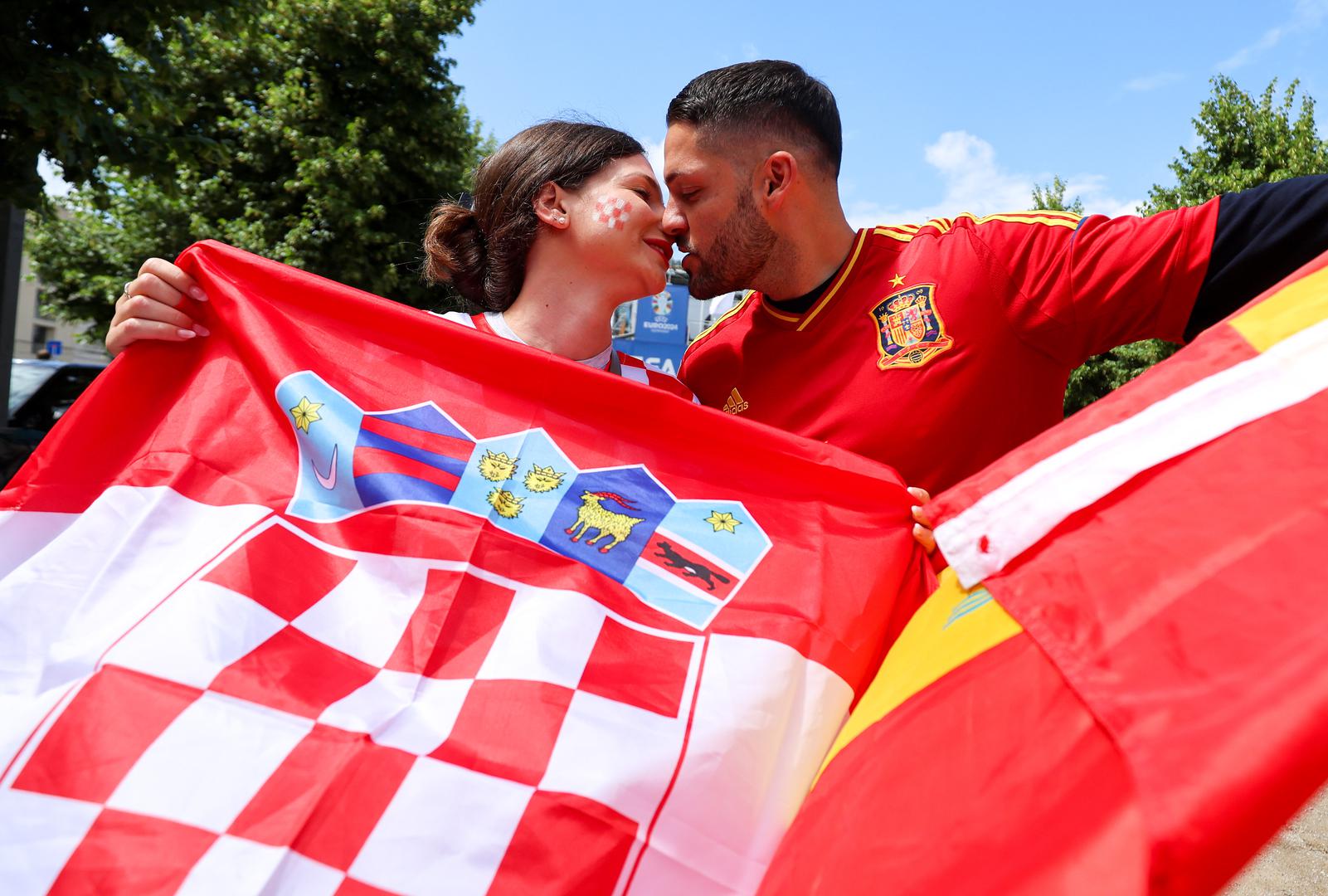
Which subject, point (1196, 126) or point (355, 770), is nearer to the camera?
point (355, 770)

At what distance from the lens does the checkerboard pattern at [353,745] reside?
134cm

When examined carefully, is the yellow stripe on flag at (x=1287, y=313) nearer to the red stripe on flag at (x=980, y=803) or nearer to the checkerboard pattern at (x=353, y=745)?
the red stripe on flag at (x=980, y=803)

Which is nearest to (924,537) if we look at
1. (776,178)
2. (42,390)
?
(776,178)

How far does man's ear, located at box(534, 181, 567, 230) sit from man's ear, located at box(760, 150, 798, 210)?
649mm

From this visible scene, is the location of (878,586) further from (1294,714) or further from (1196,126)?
(1196,126)

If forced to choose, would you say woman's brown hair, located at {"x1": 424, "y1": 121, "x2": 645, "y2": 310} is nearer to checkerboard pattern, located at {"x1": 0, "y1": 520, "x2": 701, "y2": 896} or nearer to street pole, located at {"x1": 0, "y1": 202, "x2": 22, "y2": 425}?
checkerboard pattern, located at {"x1": 0, "y1": 520, "x2": 701, "y2": 896}

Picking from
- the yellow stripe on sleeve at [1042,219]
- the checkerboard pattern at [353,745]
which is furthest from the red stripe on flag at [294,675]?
the yellow stripe on sleeve at [1042,219]

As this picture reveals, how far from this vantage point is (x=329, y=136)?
14352 millimetres

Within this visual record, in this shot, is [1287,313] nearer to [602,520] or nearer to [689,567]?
[689,567]

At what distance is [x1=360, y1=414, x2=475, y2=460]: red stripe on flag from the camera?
6.62ft

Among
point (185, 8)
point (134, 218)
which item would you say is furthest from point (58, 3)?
point (134, 218)

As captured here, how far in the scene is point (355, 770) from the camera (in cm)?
144

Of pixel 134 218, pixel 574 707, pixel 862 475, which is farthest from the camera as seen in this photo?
pixel 134 218

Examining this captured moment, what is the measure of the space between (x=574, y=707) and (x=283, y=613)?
57cm
